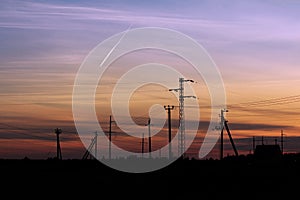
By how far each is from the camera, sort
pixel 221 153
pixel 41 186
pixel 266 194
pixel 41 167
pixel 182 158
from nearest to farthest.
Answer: pixel 266 194
pixel 41 186
pixel 41 167
pixel 182 158
pixel 221 153

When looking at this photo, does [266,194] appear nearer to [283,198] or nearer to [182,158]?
[283,198]

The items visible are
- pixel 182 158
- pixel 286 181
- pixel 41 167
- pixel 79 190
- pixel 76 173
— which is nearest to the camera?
pixel 79 190

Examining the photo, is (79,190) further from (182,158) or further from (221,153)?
(221,153)

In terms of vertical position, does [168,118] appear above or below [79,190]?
above

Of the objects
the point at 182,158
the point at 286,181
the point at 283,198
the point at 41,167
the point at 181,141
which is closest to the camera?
the point at 283,198

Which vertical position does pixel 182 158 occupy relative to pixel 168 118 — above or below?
below

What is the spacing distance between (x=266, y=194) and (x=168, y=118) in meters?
42.3

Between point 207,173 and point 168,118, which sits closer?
point 207,173

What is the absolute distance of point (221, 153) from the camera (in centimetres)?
7794

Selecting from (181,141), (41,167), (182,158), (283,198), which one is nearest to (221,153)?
(182,158)

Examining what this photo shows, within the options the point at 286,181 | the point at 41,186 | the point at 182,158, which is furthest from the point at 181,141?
the point at 41,186

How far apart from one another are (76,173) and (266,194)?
21.3 meters

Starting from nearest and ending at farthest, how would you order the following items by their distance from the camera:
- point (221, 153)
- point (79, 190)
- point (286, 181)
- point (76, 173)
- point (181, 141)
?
point (79, 190) < point (286, 181) < point (76, 173) < point (181, 141) < point (221, 153)

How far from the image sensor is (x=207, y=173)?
50.1m
